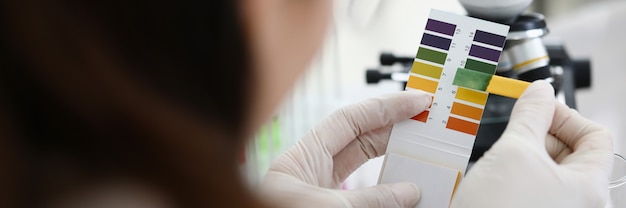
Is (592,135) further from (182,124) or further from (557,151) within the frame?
(182,124)

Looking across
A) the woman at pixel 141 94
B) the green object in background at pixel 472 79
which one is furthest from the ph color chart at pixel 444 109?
the woman at pixel 141 94

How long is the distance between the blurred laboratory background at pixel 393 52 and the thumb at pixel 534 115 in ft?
1.38

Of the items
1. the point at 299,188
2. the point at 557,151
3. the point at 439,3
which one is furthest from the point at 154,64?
the point at 439,3

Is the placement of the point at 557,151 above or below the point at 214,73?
below

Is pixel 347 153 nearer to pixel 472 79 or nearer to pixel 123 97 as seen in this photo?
pixel 472 79

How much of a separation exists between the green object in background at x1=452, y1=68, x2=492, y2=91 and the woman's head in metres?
0.36

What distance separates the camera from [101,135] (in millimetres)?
346

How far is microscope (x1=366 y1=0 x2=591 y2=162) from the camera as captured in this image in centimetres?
81

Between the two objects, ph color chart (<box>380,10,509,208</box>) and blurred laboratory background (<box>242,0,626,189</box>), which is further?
blurred laboratory background (<box>242,0,626,189</box>)

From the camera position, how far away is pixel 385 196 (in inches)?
27.8

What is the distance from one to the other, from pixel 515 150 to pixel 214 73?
0.37m

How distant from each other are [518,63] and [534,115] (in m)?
0.21

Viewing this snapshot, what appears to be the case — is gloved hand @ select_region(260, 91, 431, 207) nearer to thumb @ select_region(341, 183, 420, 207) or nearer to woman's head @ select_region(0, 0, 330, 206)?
thumb @ select_region(341, 183, 420, 207)

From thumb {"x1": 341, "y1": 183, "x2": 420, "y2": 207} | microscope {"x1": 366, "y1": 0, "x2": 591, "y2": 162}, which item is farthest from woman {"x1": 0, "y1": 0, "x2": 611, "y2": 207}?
microscope {"x1": 366, "y1": 0, "x2": 591, "y2": 162}
